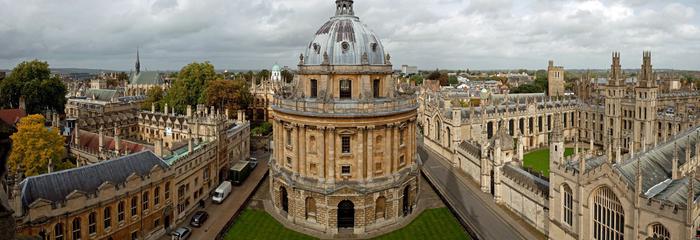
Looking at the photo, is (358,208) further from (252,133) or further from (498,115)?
(252,133)

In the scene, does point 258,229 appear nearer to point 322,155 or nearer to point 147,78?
point 322,155

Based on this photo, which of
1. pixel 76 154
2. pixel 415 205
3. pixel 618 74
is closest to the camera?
pixel 415 205

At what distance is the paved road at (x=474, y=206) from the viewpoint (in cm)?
3141

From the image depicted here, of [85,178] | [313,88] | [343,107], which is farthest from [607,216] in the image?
[85,178]

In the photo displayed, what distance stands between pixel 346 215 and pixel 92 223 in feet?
52.3

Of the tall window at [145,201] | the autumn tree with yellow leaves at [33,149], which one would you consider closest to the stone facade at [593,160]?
the tall window at [145,201]

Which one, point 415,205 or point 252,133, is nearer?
point 415,205

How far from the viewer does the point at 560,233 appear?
2783cm

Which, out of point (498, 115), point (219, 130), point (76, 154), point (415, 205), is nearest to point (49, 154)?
point (76, 154)

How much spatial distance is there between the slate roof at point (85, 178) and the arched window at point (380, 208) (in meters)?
15.1

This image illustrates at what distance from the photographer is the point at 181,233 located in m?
30.2

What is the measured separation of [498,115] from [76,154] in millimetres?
46458

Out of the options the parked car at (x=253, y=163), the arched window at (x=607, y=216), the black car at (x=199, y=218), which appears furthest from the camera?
the parked car at (x=253, y=163)

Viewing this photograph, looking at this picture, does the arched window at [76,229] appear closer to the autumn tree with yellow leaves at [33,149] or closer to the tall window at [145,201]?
the tall window at [145,201]
